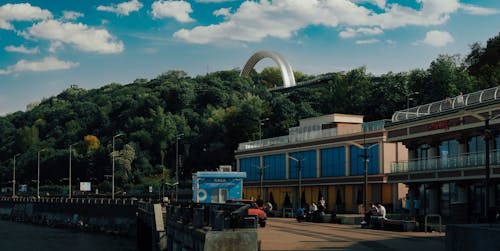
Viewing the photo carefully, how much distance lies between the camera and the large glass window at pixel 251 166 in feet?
359

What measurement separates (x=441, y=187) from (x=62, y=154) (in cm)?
13879

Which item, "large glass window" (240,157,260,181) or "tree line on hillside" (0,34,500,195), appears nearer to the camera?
"large glass window" (240,157,260,181)

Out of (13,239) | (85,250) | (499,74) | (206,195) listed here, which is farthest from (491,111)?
(499,74)

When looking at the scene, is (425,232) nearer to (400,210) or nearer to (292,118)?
(400,210)

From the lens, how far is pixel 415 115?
63.5 metres

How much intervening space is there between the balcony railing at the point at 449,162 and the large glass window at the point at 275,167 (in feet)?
118

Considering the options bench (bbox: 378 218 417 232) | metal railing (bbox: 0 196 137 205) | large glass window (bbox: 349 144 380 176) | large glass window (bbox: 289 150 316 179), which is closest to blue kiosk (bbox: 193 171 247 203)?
bench (bbox: 378 218 417 232)

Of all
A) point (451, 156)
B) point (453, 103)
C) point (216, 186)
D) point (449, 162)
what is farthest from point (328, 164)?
point (216, 186)

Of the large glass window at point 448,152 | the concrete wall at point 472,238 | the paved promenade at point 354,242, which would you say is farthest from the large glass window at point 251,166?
the concrete wall at point 472,238

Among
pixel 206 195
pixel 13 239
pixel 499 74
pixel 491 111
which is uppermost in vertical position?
pixel 499 74

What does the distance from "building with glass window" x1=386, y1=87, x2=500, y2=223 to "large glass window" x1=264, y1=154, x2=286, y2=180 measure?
119 ft

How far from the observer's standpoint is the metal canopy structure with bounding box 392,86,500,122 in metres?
53.1

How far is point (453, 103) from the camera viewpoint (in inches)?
2250

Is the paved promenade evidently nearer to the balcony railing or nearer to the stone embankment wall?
the balcony railing
